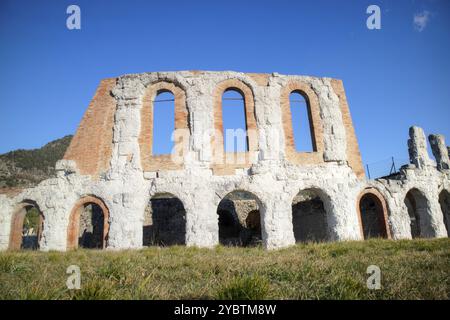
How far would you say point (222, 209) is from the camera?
1628 cm

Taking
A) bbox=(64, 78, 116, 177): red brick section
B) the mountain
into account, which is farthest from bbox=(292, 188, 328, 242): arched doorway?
the mountain

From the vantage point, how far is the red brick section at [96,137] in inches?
439

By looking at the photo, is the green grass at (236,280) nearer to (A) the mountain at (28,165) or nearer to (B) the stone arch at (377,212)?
(B) the stone arch at (377,212)

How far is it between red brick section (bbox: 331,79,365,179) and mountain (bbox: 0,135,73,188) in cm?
3069

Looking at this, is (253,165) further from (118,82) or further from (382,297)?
(382,297)

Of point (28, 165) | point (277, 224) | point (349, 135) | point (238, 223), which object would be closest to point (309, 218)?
point (238, 223)

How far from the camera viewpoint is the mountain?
32.2m

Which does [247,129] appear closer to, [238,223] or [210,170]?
[210,170]

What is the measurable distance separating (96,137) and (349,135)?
32.9ft

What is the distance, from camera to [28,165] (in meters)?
37.9

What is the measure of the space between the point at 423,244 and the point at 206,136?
735 cm

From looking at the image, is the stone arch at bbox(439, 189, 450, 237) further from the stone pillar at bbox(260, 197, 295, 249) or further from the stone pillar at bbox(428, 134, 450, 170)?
the stone pillar at bbox(260, 197, 295, 249)
